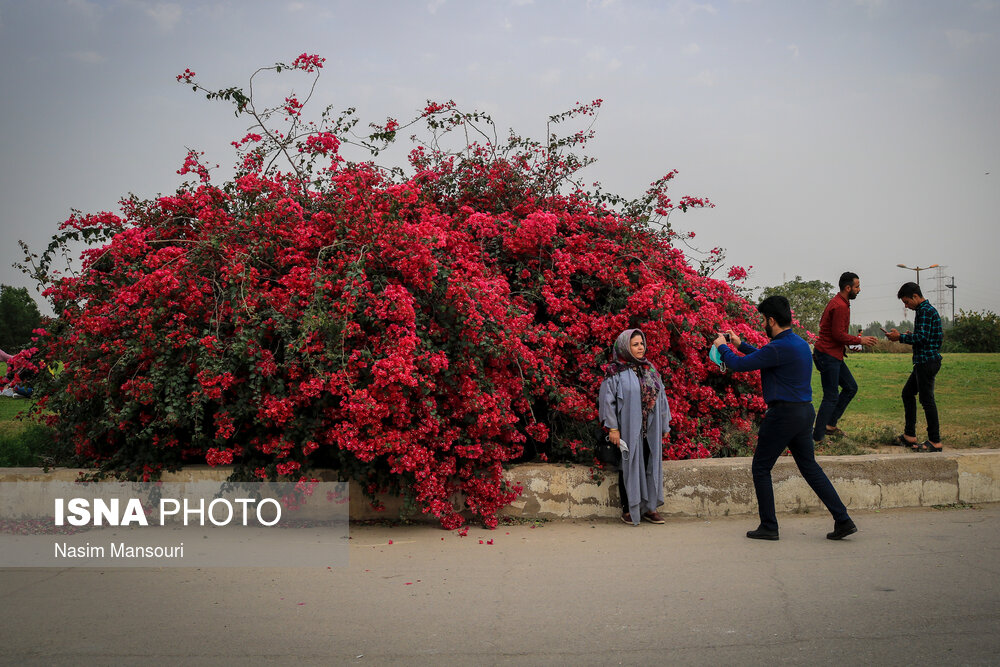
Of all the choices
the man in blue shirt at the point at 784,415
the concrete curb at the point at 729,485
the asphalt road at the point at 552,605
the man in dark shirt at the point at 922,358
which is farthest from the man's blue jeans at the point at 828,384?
the man in blue shirt at the point at 784,415

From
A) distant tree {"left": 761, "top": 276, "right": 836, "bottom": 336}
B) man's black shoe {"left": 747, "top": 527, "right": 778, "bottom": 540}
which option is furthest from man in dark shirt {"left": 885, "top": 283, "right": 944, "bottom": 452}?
distant tree {"left": 761, "top": 276, "right": 836, "bottom": 336}

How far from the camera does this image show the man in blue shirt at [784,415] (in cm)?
609

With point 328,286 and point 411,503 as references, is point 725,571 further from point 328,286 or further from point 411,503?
point 328,286

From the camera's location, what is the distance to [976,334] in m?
43.3

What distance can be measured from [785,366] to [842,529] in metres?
1.33

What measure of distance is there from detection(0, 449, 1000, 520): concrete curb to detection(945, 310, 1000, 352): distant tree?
39829 millimetres

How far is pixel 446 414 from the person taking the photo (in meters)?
6.65

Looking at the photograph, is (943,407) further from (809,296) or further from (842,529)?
(809,296)

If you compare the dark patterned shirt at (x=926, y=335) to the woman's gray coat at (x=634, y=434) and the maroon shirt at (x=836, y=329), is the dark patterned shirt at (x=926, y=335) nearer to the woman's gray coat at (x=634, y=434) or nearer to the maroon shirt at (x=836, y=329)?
the maroon shirt at (x=836, y=329)

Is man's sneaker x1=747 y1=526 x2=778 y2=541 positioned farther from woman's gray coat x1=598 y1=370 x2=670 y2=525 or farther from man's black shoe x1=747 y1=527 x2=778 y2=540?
woman's gray coat x1=598 y1=370 x2=670 y2=525

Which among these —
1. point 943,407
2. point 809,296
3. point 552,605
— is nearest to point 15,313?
point 809,296

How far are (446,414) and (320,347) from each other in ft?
3.97

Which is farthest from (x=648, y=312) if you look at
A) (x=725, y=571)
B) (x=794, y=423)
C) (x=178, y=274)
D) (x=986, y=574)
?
(x=178, y=274)

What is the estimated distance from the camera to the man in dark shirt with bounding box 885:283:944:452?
8.09m
